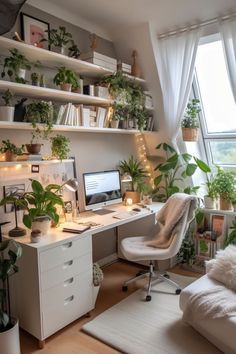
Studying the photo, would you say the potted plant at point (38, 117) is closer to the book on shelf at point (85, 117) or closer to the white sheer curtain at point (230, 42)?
the book on shelf at point (85, 117)

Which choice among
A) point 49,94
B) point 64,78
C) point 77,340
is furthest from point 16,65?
point 77,340

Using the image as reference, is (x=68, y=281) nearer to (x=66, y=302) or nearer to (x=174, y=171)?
(x=66, y=302)

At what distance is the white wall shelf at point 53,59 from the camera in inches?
87.2

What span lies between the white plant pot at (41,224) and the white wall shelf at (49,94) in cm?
101

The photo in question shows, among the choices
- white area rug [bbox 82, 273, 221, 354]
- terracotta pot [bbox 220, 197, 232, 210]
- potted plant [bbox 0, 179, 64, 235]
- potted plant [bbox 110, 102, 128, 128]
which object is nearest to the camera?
white area rug [bbox 82, 273, 221, 354]

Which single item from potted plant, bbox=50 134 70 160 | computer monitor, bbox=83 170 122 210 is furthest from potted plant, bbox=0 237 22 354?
computer monitor, bbox=83 170 122 210

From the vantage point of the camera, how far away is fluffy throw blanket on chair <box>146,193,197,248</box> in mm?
2707

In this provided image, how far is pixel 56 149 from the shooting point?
2.58 m

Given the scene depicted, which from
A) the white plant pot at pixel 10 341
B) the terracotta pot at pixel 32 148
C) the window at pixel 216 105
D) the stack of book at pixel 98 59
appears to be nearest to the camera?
the white plant pot at pixel 10 341

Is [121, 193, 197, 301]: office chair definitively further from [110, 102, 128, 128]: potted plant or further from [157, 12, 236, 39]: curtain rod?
[157, 12, 236, 39]: curtain rod

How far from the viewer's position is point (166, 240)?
111 inches

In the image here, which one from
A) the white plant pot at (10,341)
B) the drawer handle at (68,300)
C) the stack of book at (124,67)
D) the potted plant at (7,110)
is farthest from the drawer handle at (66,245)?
the stack of book at (124,67)

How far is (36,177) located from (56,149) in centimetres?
32

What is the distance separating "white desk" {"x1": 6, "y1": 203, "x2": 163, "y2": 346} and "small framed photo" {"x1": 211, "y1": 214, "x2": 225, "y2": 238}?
1472 millimetres
